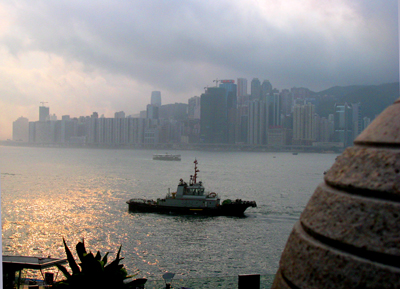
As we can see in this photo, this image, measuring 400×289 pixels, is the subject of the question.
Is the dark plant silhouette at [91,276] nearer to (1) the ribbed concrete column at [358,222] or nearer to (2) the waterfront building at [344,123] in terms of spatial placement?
(1) the ribbed concrete column at [358,222]

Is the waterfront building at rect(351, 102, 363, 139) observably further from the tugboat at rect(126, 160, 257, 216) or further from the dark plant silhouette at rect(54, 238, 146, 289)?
the dark plant silhouette at rect(54, 238, 146, 289)

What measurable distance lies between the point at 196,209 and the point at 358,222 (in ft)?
39.1

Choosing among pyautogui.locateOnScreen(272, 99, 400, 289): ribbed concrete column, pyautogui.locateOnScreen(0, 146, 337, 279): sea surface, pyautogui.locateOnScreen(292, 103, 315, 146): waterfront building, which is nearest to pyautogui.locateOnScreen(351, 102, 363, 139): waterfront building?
pyautogui.locateOnScreen(292, 103, 315, 146): waterfront building

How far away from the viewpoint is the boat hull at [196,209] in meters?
12.3

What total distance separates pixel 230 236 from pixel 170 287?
6.73m

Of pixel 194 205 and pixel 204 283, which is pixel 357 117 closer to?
pixel 194 205

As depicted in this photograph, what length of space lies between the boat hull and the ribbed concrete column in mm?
11783

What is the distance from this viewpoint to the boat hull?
12297mm

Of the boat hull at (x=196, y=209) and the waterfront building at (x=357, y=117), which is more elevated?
the waterfront building at (x=357, y=117)

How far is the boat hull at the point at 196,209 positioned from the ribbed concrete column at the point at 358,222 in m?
11.8

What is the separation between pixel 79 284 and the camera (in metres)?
1.88

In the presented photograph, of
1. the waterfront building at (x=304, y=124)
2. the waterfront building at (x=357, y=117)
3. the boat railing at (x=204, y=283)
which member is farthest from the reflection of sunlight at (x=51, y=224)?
the waterfront building at (x=304, y=124)

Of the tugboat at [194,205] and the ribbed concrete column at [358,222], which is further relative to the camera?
the tugboat at [194,205]

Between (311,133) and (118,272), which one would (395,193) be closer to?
(118,272)
